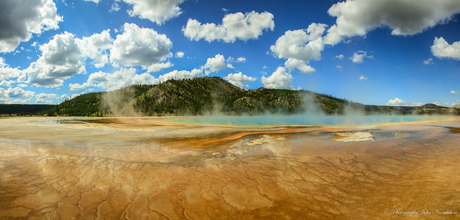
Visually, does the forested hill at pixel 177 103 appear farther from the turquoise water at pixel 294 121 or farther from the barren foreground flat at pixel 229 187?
the barren foreground flat at pixel 229 187

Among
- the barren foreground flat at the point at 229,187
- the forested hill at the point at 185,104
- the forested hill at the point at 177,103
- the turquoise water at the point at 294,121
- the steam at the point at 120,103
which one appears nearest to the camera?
the barren foreground flat at the point at 229,187

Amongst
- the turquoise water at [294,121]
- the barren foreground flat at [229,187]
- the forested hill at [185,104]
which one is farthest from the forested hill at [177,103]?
the barren foreground flat at [229,187]

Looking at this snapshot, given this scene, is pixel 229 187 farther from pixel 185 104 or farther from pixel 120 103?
pixel 120 103

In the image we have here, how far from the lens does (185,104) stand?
128000 millimetres

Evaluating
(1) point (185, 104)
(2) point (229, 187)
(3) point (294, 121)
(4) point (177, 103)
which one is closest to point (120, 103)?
(4) point (177, 103)

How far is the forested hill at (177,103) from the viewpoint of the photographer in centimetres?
11312

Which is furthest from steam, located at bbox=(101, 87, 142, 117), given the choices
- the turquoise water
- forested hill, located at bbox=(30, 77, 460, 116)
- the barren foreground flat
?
the barren foreground flat

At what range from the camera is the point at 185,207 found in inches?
165

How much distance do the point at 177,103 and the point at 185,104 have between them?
6.48 metres

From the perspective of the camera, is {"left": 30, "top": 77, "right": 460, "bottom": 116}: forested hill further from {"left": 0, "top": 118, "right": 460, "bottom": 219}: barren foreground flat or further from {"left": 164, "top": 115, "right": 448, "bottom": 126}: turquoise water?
{"left": 0, "top": 118, "right": 460, "bottom": 219}: barren foreground flat

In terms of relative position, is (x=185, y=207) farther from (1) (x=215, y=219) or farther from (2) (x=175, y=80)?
(2) (x=175, y=80)

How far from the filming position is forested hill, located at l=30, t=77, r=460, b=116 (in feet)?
369

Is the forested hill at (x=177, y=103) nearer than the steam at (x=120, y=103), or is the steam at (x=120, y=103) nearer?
the steam at (x=120, y=103)

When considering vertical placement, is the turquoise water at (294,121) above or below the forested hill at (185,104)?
below
